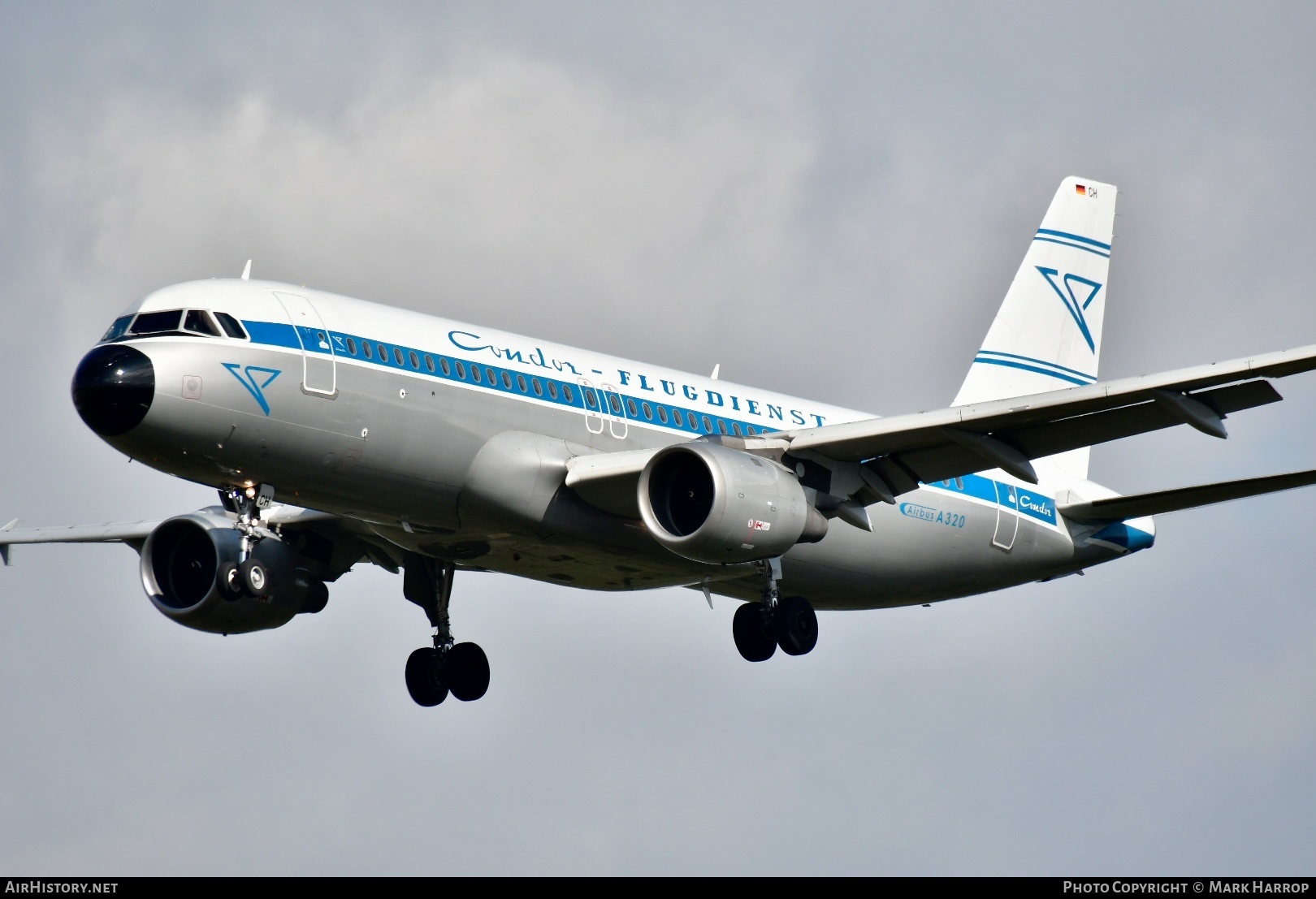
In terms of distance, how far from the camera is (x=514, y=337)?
32.8 meters

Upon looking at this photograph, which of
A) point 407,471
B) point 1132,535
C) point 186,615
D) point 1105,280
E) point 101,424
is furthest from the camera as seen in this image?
point 1105,280

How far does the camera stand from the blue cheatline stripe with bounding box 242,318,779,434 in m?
29.6

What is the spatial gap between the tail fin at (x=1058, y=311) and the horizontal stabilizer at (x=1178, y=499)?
209 cm

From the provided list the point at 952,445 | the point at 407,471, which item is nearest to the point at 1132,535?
the point at 952,445

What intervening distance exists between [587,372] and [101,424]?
8979mm

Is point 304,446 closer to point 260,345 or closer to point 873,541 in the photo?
point 260,345

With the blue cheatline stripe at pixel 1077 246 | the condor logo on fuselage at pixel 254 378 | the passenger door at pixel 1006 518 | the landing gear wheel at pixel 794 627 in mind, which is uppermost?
the blue cheatline stripe at pixel 1077 246

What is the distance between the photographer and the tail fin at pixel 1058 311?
43.8 metres

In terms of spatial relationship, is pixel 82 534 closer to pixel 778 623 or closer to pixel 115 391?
pixel 115 391

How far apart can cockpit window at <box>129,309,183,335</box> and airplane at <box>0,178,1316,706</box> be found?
4 cm

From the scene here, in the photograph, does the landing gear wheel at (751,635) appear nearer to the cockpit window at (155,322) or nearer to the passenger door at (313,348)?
the passenger door at (313,348)

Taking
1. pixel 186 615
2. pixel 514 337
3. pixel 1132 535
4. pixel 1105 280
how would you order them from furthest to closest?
pixel 1105 280 → pixel 1132 535 → pixel 186 615 → pixel 514 337

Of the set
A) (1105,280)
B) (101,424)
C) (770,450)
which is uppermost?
(1105,280)

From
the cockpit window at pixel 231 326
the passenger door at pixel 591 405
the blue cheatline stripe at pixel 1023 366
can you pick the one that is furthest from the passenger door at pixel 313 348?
the blue cheatline stripe at pixel 1023 366
